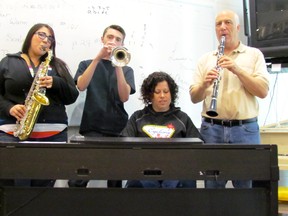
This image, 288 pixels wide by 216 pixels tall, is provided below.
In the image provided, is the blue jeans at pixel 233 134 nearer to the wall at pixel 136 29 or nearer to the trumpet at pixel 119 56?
the trumpet at pixel 119 56

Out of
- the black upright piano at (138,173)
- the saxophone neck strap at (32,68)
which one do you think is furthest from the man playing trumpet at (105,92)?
the black upright piano at (138,173)

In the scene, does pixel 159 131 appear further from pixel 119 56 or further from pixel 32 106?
pixel 32 106

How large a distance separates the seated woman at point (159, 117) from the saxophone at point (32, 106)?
48 cm

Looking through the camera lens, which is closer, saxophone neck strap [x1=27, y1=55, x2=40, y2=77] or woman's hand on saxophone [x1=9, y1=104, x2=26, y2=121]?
woman's hand on saxophone [x1=9, y1=104, x2=26, y2=121]

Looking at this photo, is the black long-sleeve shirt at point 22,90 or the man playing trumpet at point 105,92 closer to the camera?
the black long-sleeve shirt at point 22,90

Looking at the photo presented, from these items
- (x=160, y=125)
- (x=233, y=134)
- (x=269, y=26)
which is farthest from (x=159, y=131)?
(x=269, y=26)

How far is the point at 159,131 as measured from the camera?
6.54ft

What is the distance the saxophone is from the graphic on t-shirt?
566 millimetres

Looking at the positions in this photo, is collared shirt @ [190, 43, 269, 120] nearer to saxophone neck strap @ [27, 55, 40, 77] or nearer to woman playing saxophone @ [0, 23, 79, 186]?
woman playing saxophone @ [0, 23, 79, 186]

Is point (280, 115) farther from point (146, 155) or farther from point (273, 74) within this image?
point (146, 155)

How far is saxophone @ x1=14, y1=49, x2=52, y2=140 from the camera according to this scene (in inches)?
74.9

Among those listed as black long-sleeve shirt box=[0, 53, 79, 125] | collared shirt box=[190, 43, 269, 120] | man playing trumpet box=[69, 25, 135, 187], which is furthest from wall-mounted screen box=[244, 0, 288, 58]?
black long-sleeve shirt box=[0, 53, 79, 125]

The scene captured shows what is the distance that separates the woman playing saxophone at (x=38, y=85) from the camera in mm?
1929

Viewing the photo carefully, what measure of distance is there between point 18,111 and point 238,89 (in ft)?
3.97
